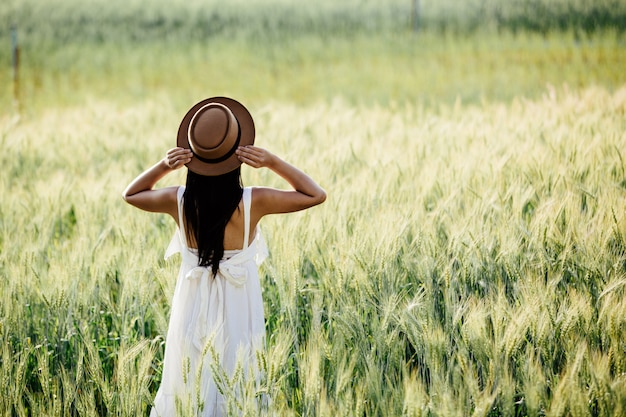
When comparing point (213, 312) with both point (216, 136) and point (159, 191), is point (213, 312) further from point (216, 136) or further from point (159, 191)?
point (216, 136)

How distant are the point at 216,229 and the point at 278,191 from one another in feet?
0.74

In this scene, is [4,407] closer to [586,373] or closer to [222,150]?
[222,150]

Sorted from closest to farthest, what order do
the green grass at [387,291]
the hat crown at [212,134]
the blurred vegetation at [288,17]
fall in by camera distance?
the green grass at [387,291] → the hat crown at [212,134] → the blurred vegetation at [288,17]

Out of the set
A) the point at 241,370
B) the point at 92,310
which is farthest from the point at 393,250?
the point at 92,310

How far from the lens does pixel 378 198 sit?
10.6 ft

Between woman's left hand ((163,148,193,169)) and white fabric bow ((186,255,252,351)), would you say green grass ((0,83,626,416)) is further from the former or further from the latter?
woman's left hand ((163,148,193,169))

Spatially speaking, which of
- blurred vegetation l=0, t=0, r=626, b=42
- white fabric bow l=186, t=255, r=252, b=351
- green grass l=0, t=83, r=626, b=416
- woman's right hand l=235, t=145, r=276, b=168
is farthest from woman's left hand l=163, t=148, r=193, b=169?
blurred vegetation l=0, t=0, r=626, b=42

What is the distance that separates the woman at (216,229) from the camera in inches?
76.8

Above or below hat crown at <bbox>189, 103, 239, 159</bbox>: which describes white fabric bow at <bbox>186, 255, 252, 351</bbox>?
below

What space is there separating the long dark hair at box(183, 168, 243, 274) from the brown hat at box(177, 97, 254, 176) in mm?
38

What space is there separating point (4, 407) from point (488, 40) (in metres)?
13.5

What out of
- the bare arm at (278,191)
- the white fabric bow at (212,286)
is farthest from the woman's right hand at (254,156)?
the white fabric bow at (212,286)

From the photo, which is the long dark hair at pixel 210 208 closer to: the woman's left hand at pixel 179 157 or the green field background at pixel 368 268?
the woman's left hand at pixel 179 157

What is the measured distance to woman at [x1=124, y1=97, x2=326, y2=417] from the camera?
195cm
